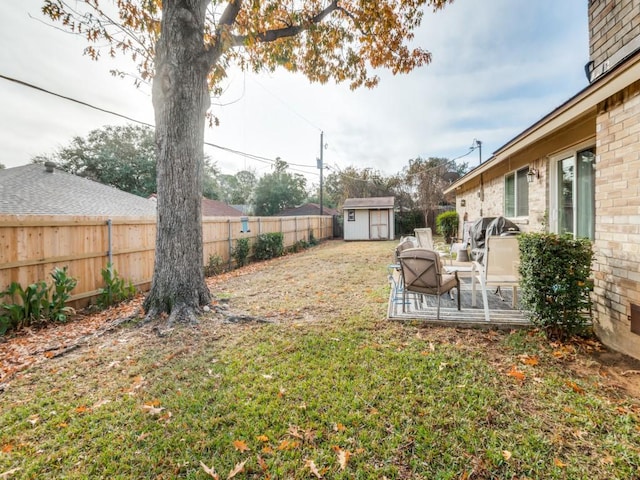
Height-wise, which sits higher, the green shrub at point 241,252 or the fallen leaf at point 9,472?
the green shrub at point 241,252

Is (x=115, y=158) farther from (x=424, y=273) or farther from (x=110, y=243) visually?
(x=424, y=273)

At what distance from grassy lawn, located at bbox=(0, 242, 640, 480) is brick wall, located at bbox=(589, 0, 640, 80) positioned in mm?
4721

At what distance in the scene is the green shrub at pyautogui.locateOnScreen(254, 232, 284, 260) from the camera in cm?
1234

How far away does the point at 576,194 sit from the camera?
196 inches

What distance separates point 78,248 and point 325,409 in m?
5.59

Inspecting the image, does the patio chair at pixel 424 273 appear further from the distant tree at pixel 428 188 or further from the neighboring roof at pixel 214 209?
the neighboring roof at pixel 214 209

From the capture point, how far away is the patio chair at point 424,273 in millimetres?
4102

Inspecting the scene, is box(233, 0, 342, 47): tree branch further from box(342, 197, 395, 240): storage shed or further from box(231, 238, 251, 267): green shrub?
box(342, 197, 395, 240): storage shed

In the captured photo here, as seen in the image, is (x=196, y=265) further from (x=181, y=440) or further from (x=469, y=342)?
(x=469, y=342)

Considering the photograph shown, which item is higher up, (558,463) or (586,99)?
(586,99)

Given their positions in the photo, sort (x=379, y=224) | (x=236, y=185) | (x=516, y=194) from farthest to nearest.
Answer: (x=236, y=185), (x=379, y=224), (x=516, y=194)

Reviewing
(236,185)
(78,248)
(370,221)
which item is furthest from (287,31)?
(236,185)

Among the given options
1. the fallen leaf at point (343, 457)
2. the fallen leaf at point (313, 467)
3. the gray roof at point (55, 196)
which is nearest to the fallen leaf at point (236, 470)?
the fallen leaf at point (313, 467)

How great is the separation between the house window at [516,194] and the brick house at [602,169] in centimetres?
3
